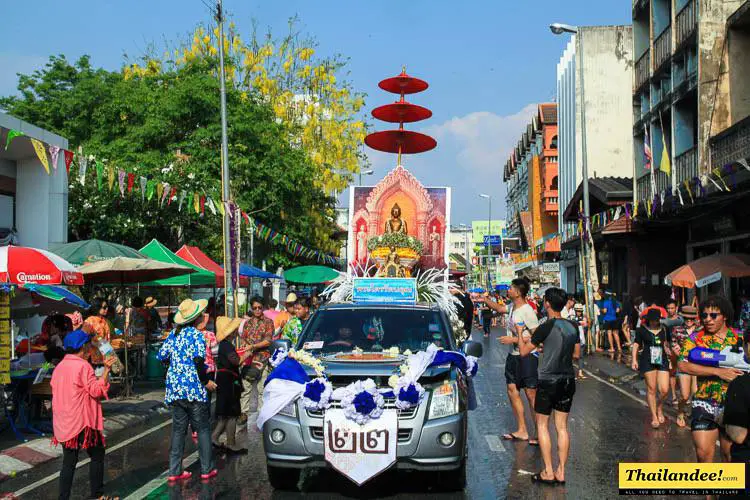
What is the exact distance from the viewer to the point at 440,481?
7387mm

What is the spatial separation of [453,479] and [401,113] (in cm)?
1988

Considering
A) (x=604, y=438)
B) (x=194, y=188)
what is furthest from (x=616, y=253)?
(x=604, y=438)

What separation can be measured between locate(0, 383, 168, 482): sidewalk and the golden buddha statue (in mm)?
8372

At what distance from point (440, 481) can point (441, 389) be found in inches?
37.0

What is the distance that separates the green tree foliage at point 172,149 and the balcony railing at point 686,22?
49.1 ft

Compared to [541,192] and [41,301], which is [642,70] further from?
[541,192]

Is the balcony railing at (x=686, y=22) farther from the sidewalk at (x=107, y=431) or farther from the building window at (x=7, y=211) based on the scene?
the building window at (x=7, y=211)

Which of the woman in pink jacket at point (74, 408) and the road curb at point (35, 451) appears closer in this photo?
the woman in pink jacket at point (74, 408)

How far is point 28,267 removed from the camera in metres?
9.91

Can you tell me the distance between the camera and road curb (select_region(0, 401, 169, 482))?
884 centimetres

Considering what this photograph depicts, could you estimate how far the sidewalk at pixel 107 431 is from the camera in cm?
903

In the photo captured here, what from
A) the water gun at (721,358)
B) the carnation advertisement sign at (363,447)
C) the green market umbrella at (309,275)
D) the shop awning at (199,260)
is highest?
the shop awning at (199,260)

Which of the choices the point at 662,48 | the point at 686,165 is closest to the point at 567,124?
the point at 662,48

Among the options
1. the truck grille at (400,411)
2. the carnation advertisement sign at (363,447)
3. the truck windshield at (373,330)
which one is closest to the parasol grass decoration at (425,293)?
the truck windshield at (373,330)
